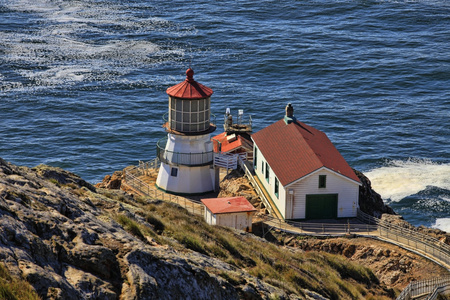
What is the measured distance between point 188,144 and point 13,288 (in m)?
28.1

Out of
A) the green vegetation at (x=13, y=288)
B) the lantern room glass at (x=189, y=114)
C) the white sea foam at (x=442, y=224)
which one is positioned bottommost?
the white sea foam at (x=442, y=224)

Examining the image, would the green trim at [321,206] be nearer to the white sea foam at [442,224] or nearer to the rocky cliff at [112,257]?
the rocky cliff at [112,257]

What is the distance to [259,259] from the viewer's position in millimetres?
18641

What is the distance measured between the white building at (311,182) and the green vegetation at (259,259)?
765 cm

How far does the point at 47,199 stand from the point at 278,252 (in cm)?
1007

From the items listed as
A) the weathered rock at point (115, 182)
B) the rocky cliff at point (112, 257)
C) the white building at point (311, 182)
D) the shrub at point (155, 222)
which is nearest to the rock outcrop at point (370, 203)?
the white building at point (311, 182)

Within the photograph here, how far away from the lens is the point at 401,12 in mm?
95188

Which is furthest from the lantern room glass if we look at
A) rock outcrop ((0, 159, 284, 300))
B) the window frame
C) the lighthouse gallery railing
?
rock outcrop ((0, 159, 284, 300))

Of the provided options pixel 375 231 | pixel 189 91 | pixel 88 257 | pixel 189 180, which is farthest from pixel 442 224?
pixel 88 257

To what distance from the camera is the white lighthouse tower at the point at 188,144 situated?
36188 mm

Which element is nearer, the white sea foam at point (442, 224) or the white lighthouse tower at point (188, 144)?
the white lighthouse tower at point (188, 144)

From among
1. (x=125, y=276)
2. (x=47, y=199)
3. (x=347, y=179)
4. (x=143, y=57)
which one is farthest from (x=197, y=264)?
(x=143, y=57)

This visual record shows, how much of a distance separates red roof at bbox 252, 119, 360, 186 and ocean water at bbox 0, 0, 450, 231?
45.7ft

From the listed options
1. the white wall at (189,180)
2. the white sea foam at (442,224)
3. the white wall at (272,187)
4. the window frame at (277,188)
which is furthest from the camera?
the white sea foam at (442,224)
